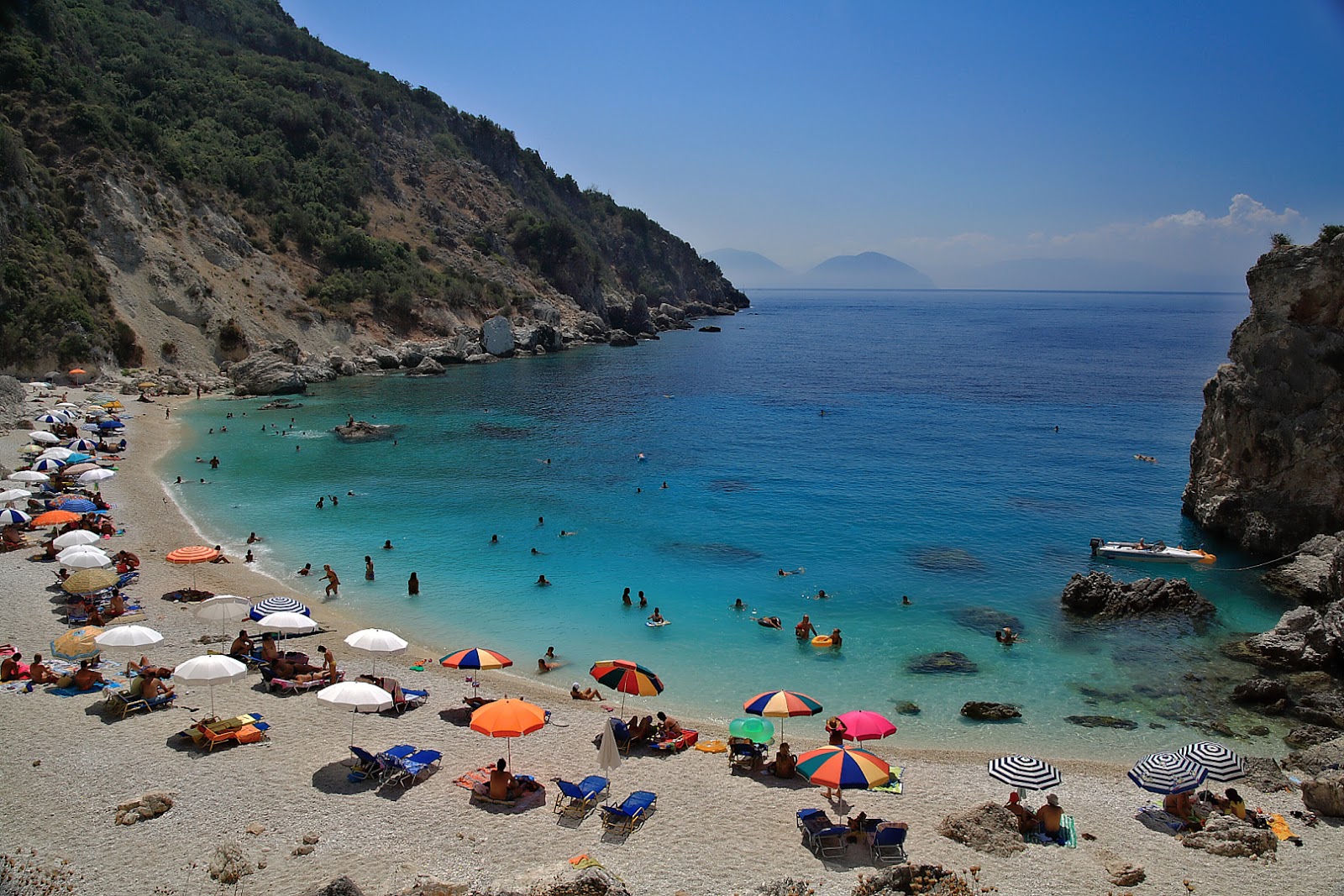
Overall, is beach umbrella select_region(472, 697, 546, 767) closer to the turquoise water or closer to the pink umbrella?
the pink umbrella

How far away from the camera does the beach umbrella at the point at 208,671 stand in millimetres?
15125

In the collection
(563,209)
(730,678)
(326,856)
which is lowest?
(730,678)

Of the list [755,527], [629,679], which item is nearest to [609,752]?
[629,679]

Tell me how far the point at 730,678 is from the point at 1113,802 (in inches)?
361

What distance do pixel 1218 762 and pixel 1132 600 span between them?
11.9 meters

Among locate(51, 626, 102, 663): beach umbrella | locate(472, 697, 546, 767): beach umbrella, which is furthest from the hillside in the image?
locate(472, 697, 546, 767): beach umbrella

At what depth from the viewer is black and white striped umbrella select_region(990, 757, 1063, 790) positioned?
46.2 ft

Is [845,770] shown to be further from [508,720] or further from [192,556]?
[192,556]

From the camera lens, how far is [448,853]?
1206 centimetres

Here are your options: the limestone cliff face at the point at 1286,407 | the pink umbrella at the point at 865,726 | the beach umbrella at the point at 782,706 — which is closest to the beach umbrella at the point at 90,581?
the beach umbrella at the point at 782,706

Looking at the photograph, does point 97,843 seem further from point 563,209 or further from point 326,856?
point 563,209

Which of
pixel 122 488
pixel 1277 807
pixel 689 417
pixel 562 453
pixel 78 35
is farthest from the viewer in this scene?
pixel 78 35

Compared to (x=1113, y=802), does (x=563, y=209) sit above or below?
above

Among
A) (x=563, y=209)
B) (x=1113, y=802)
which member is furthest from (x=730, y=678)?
(x=563, y=209)
